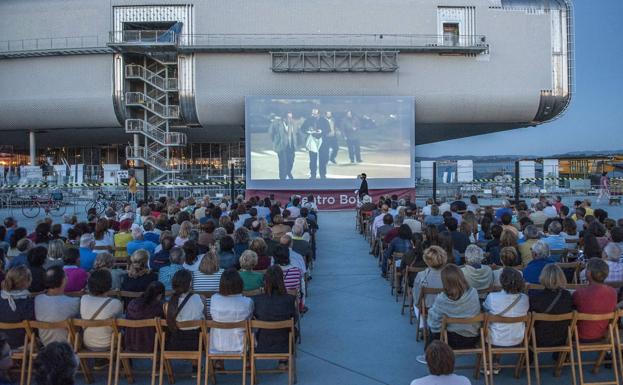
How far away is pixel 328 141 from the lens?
2612cm

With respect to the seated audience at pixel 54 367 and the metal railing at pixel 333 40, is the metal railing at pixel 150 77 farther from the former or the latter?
Result: the seated audience at pixel 54 367

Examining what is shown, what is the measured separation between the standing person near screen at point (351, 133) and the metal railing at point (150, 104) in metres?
10.4

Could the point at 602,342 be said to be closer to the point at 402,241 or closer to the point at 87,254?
the point at 402,241

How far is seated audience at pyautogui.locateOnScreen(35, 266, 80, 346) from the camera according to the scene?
197 inches

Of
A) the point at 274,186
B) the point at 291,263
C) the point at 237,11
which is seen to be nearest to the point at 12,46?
the point at 237,11

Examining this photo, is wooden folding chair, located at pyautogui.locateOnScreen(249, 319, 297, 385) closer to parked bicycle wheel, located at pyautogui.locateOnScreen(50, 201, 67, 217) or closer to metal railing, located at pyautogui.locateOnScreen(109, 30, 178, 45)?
parked bicycle wheel, located at pyautogui.locateOnScreen(50, 201, 67, 217)

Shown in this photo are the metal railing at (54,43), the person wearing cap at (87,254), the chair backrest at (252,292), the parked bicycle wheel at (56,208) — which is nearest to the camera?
the chair backrest at (252,292)

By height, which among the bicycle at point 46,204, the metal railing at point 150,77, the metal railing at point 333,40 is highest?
the metal railing at point 333,40

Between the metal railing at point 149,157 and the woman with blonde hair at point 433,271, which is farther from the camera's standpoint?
the metal railing at point 149,157

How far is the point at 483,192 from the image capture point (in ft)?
90.8

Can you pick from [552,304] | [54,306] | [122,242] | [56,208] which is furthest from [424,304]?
[56,208]

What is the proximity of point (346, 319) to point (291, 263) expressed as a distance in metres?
1.12

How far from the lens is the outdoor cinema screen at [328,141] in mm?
25766

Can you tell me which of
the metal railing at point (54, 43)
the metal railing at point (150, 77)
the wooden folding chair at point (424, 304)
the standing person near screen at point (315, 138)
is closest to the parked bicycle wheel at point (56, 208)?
the metal railing at point (150, 77)
